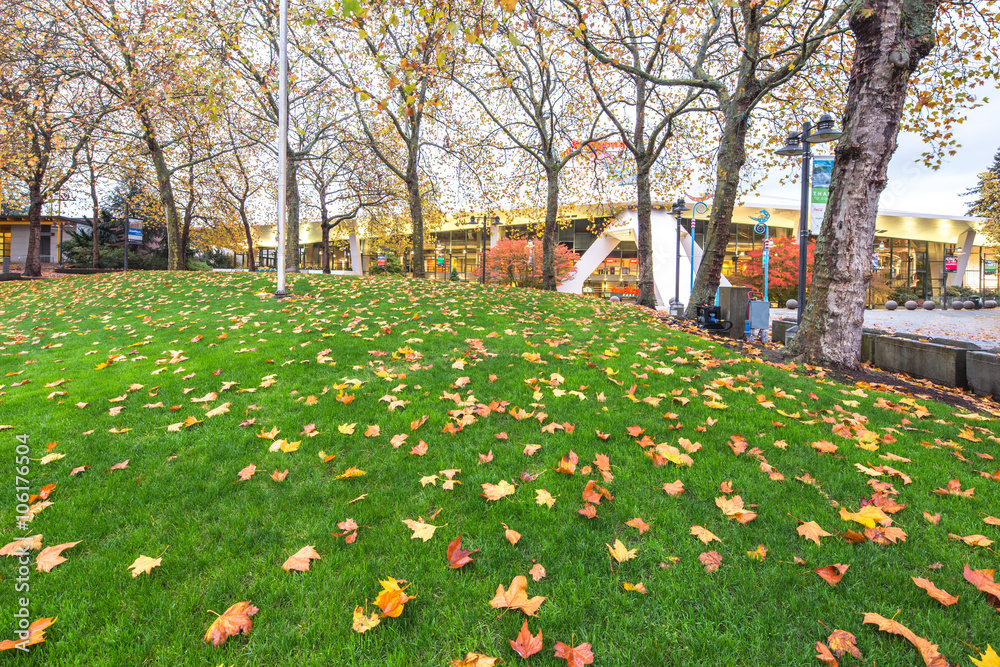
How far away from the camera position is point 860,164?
671cm

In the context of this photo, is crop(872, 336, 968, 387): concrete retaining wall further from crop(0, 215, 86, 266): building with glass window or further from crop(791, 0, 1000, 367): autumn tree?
crop(0, 215, 86, 266): building with glass window

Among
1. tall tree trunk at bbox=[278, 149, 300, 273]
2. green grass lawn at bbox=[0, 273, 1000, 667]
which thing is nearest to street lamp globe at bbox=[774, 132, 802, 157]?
green grass lawn at bbox=[0, 273, 1000, 667]

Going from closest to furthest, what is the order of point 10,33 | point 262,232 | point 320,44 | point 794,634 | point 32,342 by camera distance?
point 794,634, point 32,342, point 10,33, point 320,44, point 262,232

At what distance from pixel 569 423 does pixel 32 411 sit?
A: 16.5ft

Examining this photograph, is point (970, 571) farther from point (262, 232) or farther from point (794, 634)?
point (262, 232)

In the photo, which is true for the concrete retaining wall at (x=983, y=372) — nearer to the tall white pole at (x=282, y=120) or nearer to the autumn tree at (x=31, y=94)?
the tall white pole at (x=282, y=120)

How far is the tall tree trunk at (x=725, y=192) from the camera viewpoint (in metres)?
11.9

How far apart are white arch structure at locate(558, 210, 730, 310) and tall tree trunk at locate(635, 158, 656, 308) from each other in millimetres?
14010

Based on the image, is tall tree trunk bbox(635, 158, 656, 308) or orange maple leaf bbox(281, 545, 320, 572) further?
tall tree trunk bbox(635, 158, 656, 308)

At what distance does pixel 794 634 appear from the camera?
1.90 metres

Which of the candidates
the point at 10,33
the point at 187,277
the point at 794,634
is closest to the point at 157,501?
the point at 794,634

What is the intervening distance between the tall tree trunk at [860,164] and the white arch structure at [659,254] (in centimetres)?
2460

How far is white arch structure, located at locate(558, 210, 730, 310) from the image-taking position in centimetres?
3409

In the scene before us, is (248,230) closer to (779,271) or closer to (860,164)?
(860,164)
